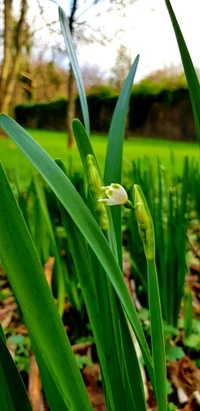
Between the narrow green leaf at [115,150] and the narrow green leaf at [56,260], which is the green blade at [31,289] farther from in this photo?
the narrow green leaf at [56,260]

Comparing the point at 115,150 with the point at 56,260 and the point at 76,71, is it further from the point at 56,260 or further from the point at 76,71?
the point at 56,260

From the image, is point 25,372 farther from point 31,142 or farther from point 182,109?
point 182,109

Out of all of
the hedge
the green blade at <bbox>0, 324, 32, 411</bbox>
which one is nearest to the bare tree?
the hedge

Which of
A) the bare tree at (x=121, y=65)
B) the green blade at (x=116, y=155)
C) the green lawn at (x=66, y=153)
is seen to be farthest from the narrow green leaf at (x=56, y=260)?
the bare tree at (x=121, y=65)

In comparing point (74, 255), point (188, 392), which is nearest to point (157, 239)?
point (188, 392)

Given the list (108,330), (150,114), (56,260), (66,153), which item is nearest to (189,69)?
(108,330)

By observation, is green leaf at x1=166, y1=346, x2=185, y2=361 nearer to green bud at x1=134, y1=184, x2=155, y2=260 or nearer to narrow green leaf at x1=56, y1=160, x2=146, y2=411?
narrow green leaf at x1=56, y1=160, x2=146, y2=411
